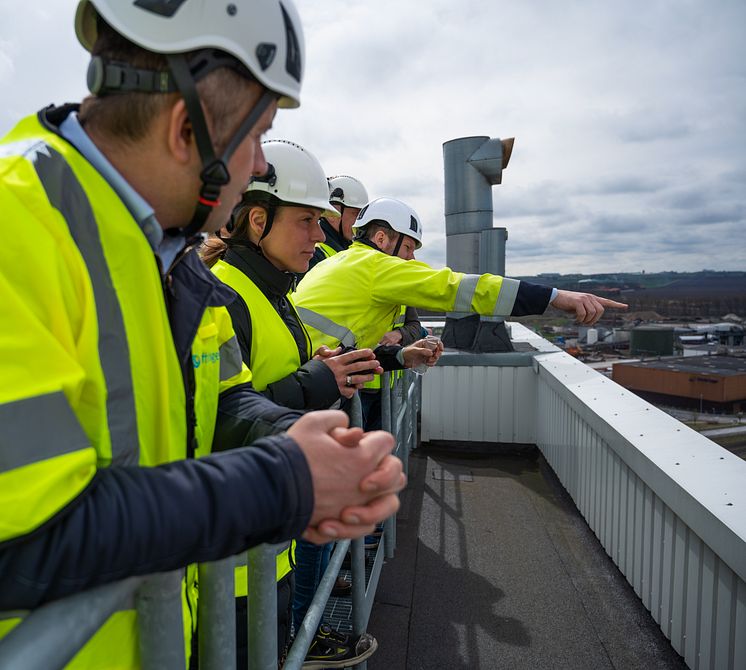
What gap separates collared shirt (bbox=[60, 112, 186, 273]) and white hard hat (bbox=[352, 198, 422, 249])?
3.18 m

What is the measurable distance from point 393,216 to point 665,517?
8.54 feet

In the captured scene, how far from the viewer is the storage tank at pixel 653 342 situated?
16781 mm

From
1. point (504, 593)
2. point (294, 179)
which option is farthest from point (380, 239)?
point (504, 593)

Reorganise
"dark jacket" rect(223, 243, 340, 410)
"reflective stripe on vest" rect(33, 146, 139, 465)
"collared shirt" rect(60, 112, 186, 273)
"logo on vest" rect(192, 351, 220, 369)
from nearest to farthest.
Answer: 1. "reflective stripe on vest" rect(33, 146, 139, 465)
2. "collared shirt" rect(60, 112, 186, 273)
3. "logo on vest" rect(192, 351, 220, 369)
4. "dark jacket" rect(223, 243, 340, 410)

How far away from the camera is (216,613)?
3.06 feet

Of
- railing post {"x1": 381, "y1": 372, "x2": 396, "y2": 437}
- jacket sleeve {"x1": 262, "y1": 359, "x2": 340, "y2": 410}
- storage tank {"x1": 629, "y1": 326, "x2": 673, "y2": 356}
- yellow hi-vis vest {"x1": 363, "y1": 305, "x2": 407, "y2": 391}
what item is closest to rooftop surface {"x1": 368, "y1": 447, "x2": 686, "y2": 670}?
railing post {"x1": 381, "y1": 372, "x2": 396, "y2": 437}

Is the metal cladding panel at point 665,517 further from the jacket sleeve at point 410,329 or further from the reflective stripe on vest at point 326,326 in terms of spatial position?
the reflective stripe on vest at point 326,326

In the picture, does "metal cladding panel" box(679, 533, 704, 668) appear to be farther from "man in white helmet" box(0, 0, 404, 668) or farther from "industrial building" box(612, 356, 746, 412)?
"industrial building" box(612, 356, 746, 412)

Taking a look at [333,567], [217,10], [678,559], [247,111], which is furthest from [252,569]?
[678,559]

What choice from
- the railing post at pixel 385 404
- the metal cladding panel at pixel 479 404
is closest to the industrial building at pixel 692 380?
the metal cladding panel at pixel 479 404

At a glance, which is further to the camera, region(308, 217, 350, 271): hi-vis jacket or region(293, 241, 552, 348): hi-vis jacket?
region(308, 217, 350, 271): hi-vis jacket

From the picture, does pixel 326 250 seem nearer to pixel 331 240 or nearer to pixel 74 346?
pixel 331 240

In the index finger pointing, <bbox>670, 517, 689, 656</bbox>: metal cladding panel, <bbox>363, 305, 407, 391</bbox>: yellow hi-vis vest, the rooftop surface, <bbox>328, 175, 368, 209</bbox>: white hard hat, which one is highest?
<bbox>328, 175, 368, 209</bbox>: white hard hat

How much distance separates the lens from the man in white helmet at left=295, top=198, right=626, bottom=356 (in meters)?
2.88
